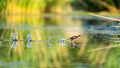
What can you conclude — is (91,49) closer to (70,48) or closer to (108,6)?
(70,48)

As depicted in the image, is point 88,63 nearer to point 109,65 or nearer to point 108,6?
point 109,65

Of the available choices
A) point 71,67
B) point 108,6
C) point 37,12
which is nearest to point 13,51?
point 71,67

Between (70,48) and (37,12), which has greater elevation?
(37,12)

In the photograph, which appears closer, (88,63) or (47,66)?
(47,66)

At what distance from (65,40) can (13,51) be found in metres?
2.05

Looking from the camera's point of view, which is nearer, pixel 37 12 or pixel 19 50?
pixel 19 50

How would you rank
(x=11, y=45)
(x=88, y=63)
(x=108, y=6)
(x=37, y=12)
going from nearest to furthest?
(x=88, y=63), (x=11, y=45), (x=37, y=12), (x=108, y=6)

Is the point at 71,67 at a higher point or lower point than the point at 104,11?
lower

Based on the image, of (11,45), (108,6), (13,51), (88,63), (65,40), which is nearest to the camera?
(88,63)

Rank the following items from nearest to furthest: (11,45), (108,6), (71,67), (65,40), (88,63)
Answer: (71,67) → (88,63) → (11,45) → (65,40) → (108,6)

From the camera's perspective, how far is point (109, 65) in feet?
22.3

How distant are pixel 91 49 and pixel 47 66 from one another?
2.33 meters

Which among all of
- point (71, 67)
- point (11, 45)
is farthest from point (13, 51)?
point (71, 67)

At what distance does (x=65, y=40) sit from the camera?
10.1 meters
